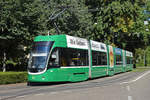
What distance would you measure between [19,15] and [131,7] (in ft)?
52.0

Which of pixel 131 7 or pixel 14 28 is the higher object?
pixel 131 7

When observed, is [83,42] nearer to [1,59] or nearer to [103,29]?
[1,59]

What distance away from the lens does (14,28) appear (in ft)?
78.1

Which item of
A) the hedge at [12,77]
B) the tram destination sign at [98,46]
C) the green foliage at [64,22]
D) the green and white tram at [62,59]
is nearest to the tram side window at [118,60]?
the green foliage at [64,22]

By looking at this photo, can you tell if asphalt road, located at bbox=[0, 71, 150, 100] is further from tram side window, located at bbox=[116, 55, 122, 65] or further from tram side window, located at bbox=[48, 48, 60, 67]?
tram side window, located at bbox=[116, 55, 122, 65]

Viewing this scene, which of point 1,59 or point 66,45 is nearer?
point 66,45

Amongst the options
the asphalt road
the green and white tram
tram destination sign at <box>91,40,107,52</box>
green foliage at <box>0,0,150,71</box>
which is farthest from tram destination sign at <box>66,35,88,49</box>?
green foliage at <box>0,0,150,71</box>

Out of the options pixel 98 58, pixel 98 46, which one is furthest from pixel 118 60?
pixel 98 58

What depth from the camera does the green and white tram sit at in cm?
1738

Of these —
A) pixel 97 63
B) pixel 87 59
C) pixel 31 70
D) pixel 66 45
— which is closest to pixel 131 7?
pixel 97 63

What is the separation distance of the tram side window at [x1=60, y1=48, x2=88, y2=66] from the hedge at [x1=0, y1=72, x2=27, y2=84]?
447cm

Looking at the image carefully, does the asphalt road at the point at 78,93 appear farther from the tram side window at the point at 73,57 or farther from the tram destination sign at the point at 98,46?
the tram destination sign at the point at 98,46

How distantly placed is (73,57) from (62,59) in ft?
A: 4.86

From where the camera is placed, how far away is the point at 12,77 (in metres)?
20.3
